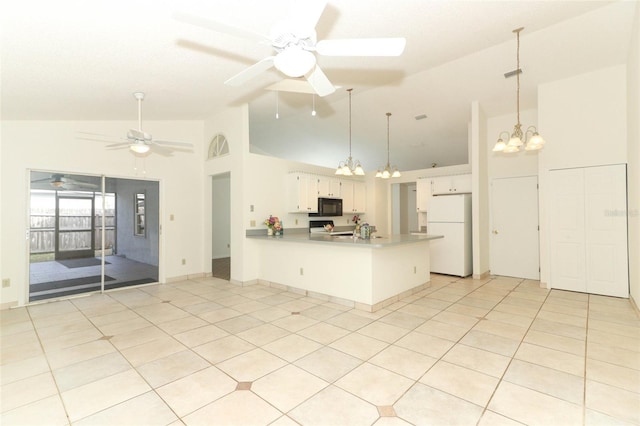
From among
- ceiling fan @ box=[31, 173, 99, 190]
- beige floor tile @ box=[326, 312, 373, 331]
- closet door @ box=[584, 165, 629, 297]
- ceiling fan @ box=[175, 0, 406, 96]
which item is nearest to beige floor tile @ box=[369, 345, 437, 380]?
beige floor tile @ box=[326, 312, 373, 331]

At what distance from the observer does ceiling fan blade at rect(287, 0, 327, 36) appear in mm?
1730

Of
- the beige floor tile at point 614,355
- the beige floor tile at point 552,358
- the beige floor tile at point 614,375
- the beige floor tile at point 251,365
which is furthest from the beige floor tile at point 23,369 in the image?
the beige floor tile at point 614,355

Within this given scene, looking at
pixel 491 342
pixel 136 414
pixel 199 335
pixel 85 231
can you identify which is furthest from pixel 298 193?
pixel 136 414

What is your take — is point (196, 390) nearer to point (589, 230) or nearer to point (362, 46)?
point (362, 46)

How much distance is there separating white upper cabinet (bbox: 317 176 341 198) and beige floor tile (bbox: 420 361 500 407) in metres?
4.50

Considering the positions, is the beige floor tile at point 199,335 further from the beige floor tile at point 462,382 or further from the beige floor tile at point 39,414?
the beige floor tile at point 462,382

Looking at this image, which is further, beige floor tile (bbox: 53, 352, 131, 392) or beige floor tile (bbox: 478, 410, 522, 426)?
beige floor tile (bbox: 53, 352, 131, 392)

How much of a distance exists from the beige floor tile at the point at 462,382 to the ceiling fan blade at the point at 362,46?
240 cm

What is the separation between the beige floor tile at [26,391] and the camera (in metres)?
2.04

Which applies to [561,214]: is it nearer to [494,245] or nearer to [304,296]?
[494,245]

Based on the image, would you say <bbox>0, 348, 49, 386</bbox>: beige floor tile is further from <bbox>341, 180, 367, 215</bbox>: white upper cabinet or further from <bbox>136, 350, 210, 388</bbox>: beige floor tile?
<bbox>341, 180, 367, 215</bbox>: white upper cabinet

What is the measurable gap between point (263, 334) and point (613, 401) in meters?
2.80

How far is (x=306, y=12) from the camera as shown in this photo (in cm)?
180

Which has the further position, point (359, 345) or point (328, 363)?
point (359, 345)
